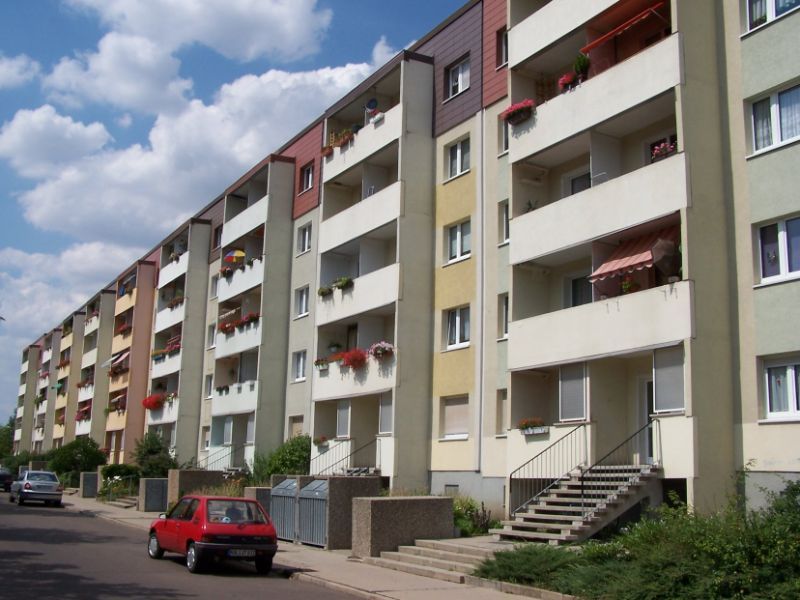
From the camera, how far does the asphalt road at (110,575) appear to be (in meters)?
13.4

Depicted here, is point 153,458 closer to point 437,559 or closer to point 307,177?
point 307,177

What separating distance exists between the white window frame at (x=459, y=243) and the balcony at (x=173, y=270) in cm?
2406

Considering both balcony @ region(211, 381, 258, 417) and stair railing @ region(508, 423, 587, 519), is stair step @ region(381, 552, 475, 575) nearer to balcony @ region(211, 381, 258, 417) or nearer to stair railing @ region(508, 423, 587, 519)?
stair railing @ region(508, 423, 587, 519)

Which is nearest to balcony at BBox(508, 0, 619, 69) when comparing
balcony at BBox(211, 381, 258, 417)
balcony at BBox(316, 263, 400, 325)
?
balcony at BBox(316, 263, 400, 325)

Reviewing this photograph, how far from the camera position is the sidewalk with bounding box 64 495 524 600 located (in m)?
14.1

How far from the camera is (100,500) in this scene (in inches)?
1690

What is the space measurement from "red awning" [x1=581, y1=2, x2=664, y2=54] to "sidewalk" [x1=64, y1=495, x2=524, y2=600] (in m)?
12.2

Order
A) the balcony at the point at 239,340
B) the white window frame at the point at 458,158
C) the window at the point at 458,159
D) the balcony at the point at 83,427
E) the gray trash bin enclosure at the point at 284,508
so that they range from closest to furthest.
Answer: the gray trash bin enclosure at the point at 284,508 < the white window frame at the point at 458,158 < the window at the point at 458,159 < the balcony at the point at 239,340 < the balcony at the point at 83,427

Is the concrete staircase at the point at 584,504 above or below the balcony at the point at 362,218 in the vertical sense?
Result: below

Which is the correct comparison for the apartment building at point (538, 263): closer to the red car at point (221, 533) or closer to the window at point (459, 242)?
the window at point (459, 242)

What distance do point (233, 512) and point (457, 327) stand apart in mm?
10837

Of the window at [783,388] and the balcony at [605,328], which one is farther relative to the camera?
the balcony at [605,328]

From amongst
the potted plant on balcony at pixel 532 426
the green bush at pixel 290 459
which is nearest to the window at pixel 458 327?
the potted plant on balcony at pixel 532 426

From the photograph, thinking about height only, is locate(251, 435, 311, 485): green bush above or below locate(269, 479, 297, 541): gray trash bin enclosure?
above
